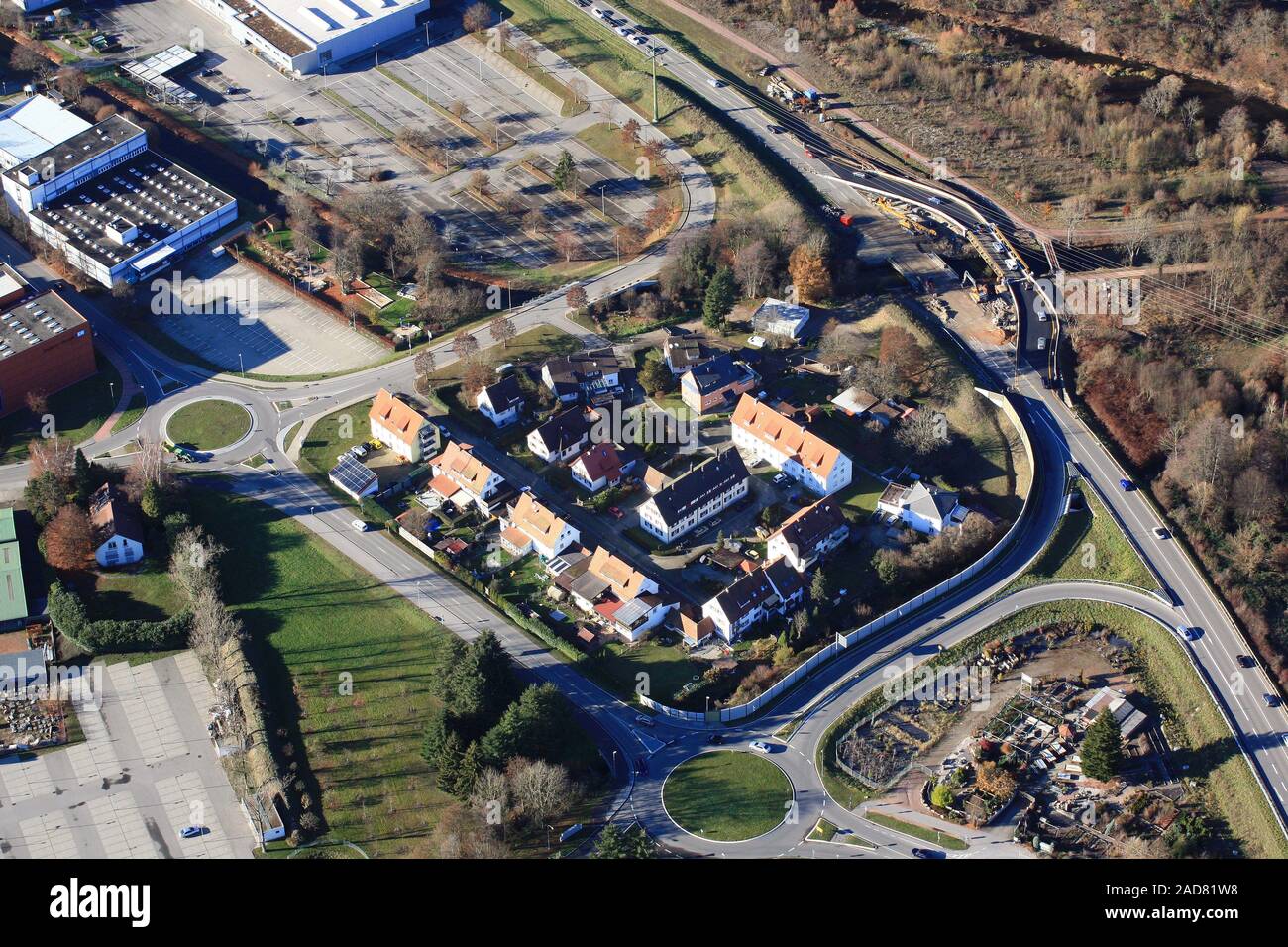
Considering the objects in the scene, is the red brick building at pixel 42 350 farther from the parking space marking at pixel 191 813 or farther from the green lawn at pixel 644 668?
the green lawn at pixel 644 668

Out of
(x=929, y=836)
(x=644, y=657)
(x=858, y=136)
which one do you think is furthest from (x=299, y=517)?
(x=858, y=136)

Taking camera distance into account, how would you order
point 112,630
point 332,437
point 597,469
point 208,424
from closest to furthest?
point 112,630, point 597,469, point 332,437, point 208,424

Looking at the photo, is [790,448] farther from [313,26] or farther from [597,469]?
[313,26]

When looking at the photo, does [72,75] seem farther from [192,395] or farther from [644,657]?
[644,657]

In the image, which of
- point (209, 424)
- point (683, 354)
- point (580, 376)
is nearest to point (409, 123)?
point (580, 376)

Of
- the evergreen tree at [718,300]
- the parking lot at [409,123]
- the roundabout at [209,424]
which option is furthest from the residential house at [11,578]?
the evergreen tree at [718,300]
